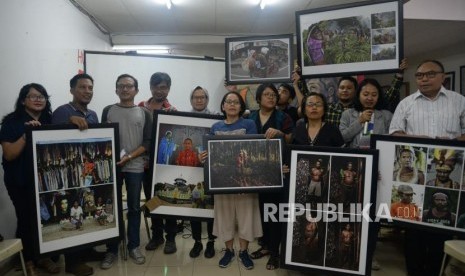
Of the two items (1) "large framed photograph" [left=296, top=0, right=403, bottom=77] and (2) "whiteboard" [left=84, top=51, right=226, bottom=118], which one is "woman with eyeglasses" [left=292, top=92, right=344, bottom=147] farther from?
(2) "whiteboard" [left=84, top=51, right=226, bottom=118]

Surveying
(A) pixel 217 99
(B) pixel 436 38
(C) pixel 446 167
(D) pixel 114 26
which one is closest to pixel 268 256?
(C) pixel 446 167

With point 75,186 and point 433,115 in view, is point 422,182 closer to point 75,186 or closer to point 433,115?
point 433,115

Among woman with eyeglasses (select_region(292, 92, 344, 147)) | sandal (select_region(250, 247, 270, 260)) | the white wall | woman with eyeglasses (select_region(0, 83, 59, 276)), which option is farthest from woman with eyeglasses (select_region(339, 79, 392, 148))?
the white wall

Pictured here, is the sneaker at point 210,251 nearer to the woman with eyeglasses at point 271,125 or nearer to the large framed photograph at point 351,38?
the woman with eyeglasses at point 271,125

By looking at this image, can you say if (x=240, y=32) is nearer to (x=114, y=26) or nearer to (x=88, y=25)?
(x=114, y=26)

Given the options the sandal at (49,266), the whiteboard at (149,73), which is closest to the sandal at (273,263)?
the sandal at (49,266)

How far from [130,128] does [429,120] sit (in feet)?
7.71

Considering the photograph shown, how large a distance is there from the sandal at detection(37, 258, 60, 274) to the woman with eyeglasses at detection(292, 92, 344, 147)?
2.20m

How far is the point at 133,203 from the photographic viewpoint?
2.47m

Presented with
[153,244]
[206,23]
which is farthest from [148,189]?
[206,23]

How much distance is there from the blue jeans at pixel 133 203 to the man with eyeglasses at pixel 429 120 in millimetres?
2131

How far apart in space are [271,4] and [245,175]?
3472mm

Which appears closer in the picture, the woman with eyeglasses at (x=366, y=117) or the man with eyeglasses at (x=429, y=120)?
the man with eyeglasses at (x=429, y=120)

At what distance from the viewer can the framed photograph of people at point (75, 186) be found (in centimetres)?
203
